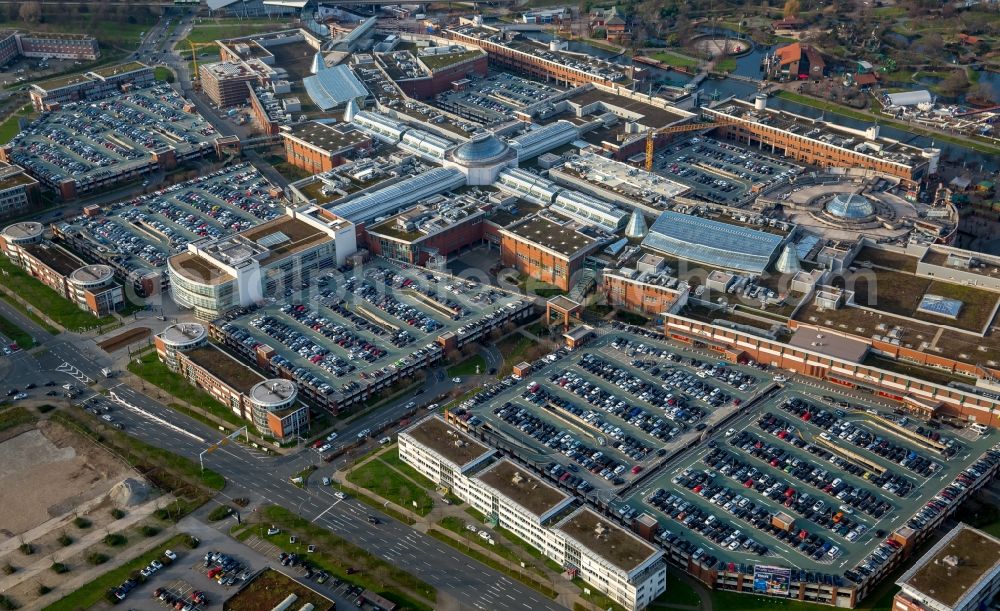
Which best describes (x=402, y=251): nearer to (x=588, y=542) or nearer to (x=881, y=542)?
(x=588, y=542)

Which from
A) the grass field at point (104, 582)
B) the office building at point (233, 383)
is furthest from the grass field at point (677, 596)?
the grass field at point (104, 582)

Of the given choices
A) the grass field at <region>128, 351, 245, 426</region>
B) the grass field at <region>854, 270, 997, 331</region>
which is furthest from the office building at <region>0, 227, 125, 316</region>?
the grass field at <region>854, 270, 997, 331</region>

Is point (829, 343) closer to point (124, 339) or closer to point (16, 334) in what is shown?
point (124, 339)

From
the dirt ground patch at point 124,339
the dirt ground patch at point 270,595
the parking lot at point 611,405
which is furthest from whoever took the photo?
the dirt ground patch at point 124,339

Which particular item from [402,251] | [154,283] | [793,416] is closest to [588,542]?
[793,416]

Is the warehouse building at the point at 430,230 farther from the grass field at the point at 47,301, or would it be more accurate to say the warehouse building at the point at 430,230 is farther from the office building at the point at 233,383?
the grass field at the point at 47,301
